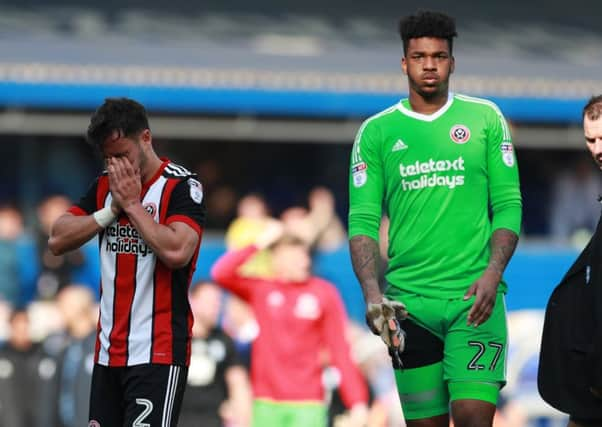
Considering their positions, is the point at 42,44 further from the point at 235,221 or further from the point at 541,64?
the point at 541,64

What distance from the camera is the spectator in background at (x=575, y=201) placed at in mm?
13930

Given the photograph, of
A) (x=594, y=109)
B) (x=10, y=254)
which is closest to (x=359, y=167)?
(x=594, y=109)

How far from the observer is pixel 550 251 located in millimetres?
14242

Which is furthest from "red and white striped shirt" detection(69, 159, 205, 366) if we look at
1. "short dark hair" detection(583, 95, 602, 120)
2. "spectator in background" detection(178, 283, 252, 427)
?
"spectator in background" detection(178, 283, 252, 427)

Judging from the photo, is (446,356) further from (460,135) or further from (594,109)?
(594,109)

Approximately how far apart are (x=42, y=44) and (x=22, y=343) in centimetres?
307

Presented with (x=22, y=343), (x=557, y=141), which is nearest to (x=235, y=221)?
(x=22, y=343)

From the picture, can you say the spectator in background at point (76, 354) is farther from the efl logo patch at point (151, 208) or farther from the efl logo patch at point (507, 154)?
the efl logo patch at point (507, 154)

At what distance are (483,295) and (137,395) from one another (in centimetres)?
145

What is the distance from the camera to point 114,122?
5973mm

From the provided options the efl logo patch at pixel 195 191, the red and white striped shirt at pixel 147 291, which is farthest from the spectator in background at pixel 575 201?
the red and white striped shirt at pixel 147 291

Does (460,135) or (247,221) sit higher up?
(460,135)

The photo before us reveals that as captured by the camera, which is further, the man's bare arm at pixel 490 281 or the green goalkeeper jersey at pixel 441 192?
the green goalkeeper jersey at pixel 441 192

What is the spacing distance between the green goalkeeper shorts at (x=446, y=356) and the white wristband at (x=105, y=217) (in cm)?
129
